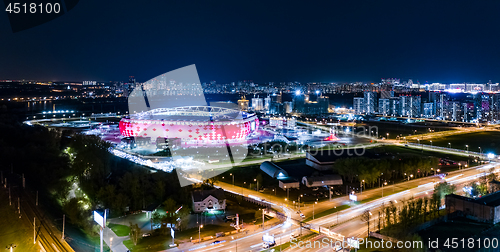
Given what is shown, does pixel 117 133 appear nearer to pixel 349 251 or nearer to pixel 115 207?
pixel 115 207

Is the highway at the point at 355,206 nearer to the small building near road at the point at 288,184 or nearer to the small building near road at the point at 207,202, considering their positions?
the small building near road at the point at 288,184

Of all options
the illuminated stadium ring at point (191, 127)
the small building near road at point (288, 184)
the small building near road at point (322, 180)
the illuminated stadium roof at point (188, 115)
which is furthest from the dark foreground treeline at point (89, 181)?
the illuminated stadium roof at point (188, 115)

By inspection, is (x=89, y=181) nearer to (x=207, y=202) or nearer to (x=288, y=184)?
(x=207, y=202)

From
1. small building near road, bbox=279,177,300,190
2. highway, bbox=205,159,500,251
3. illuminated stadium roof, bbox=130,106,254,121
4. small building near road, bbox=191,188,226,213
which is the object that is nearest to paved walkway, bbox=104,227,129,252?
highway, bbox=205,159,500,251

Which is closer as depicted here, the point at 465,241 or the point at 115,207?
the point at 465,241

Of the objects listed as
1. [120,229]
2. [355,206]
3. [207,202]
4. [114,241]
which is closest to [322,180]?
[355,206]

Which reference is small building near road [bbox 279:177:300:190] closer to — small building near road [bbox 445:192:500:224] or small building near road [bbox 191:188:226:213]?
small building near road [bbox 191:188:226:213]

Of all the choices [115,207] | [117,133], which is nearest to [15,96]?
[117,133]
